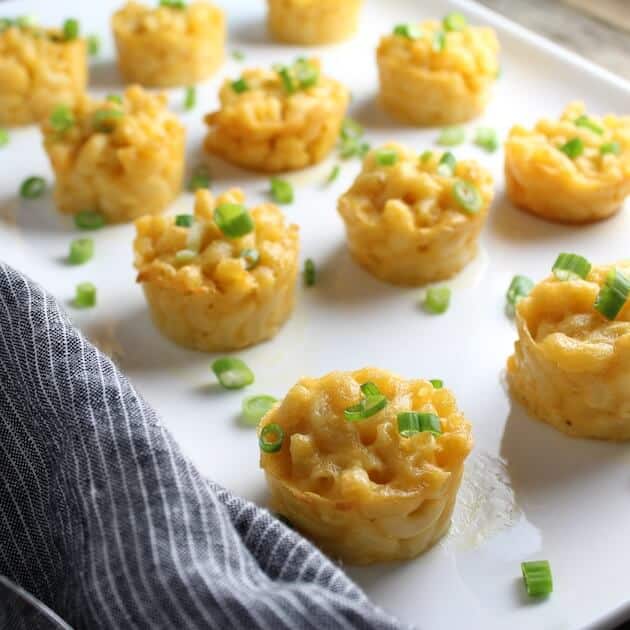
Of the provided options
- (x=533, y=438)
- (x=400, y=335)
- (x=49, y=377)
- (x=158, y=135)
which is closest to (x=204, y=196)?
(x=158, y=135)

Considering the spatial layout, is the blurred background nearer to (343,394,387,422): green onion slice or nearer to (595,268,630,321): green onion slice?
(595,268,630,321): green onion slice

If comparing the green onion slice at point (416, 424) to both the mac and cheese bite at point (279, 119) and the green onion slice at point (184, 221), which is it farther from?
the mac and cheese bite at point (279, 119)

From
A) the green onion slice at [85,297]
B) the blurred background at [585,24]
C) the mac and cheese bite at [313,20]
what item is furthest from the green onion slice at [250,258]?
the blurred background at [585,24]

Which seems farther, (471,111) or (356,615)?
(471,111)

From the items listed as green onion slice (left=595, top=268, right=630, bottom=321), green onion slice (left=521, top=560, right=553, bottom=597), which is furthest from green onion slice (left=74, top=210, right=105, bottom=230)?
green onion slice (left=521, top=560, right=553, bottom=597)

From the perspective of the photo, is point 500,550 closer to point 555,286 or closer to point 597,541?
point 597,541

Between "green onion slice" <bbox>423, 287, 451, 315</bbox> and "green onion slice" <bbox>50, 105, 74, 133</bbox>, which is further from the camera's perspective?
"green onion slice" <bbox>50, 105, 74, 133</bbox>
